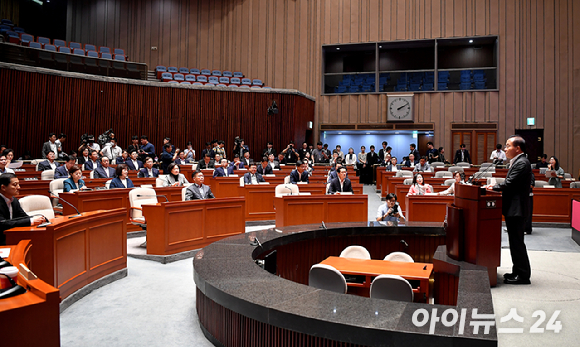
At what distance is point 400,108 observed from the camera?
1716 centimetres

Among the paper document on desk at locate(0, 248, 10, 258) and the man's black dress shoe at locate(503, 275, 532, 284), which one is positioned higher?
the paper document on desk at locate(0, 248, 10, 258)

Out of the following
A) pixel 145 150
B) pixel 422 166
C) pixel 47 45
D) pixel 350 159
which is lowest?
pixel 422 166

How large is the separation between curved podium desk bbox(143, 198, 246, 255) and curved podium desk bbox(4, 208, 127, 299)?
2.07 feet

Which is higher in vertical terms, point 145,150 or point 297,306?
point 145,150

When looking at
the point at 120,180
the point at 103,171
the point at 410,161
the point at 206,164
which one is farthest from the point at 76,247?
the point at 410,161

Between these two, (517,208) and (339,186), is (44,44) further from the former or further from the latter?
(517,208)

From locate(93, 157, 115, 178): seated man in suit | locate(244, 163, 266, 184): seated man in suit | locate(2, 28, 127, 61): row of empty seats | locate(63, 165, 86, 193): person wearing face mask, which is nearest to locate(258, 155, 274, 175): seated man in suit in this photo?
locate(244, 163, 266, 184): seated man in suit

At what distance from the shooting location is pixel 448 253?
3.66 m

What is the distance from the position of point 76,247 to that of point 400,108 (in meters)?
14.7

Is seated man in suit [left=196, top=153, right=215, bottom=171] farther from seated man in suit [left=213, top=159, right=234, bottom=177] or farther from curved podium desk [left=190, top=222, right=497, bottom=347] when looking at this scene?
curved podium desk [left=190, top=222, right=497, bottom=347]

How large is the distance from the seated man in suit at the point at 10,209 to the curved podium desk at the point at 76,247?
0.37 feet

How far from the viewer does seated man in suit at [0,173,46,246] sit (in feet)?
12.2

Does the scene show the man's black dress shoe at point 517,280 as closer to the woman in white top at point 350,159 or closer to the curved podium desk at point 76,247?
the curved podium desk at point 76,247

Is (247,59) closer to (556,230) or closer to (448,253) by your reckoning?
(556,230)
